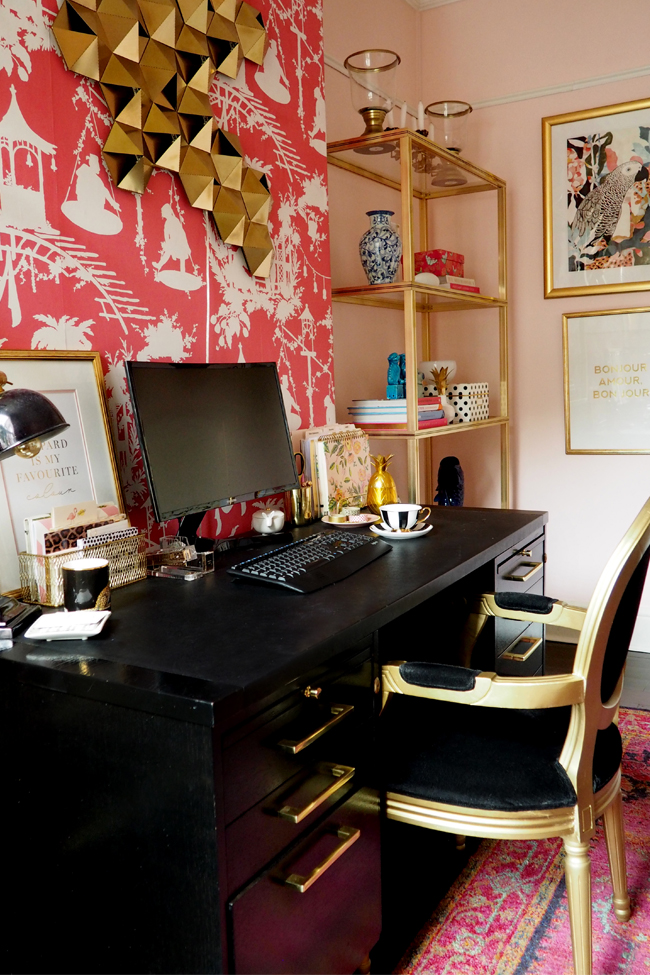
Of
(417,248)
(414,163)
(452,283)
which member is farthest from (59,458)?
(417,248)

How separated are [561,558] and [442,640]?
1.76 meters

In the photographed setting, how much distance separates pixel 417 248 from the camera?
367cm

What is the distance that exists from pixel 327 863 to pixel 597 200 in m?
3.01

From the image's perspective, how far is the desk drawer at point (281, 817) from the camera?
1.05 meters

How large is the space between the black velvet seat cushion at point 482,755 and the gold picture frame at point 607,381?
2030mm

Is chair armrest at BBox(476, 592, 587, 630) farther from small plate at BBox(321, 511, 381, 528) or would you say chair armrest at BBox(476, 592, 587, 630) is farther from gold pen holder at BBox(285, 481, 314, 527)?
gold pen holder at BBox(285, 481, 314, 527)

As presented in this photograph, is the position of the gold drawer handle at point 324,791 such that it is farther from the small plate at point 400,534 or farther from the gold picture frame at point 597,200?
the gold picture frame at point 597,200

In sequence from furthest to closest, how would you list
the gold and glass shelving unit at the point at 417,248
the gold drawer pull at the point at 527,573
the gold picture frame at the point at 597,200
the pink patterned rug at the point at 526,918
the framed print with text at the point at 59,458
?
the gold picture frame at the point at 597,200
the gold and glass shelving unit at the point at 417,248
the gold drawer pull at the point at 527,573
the pink patterned rug at the point at 526,918
the framed print with text at the point at 59,458

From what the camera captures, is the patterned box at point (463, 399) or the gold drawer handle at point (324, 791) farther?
the patterned box at point (463, 399)

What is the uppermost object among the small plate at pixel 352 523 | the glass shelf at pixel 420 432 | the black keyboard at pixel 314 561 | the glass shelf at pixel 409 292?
the glass shelf at pixel 409 292

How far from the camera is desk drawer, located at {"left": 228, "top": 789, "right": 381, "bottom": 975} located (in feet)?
3.55

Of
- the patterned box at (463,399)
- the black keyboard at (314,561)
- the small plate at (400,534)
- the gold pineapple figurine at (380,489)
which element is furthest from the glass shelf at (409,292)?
the black keyboard at (314,561)

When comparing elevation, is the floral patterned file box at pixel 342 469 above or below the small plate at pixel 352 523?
above

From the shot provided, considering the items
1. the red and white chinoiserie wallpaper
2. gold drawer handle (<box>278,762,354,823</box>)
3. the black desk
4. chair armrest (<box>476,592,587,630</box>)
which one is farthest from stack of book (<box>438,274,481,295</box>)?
gold drawer handle (<box>278,762,354,823</box>)
